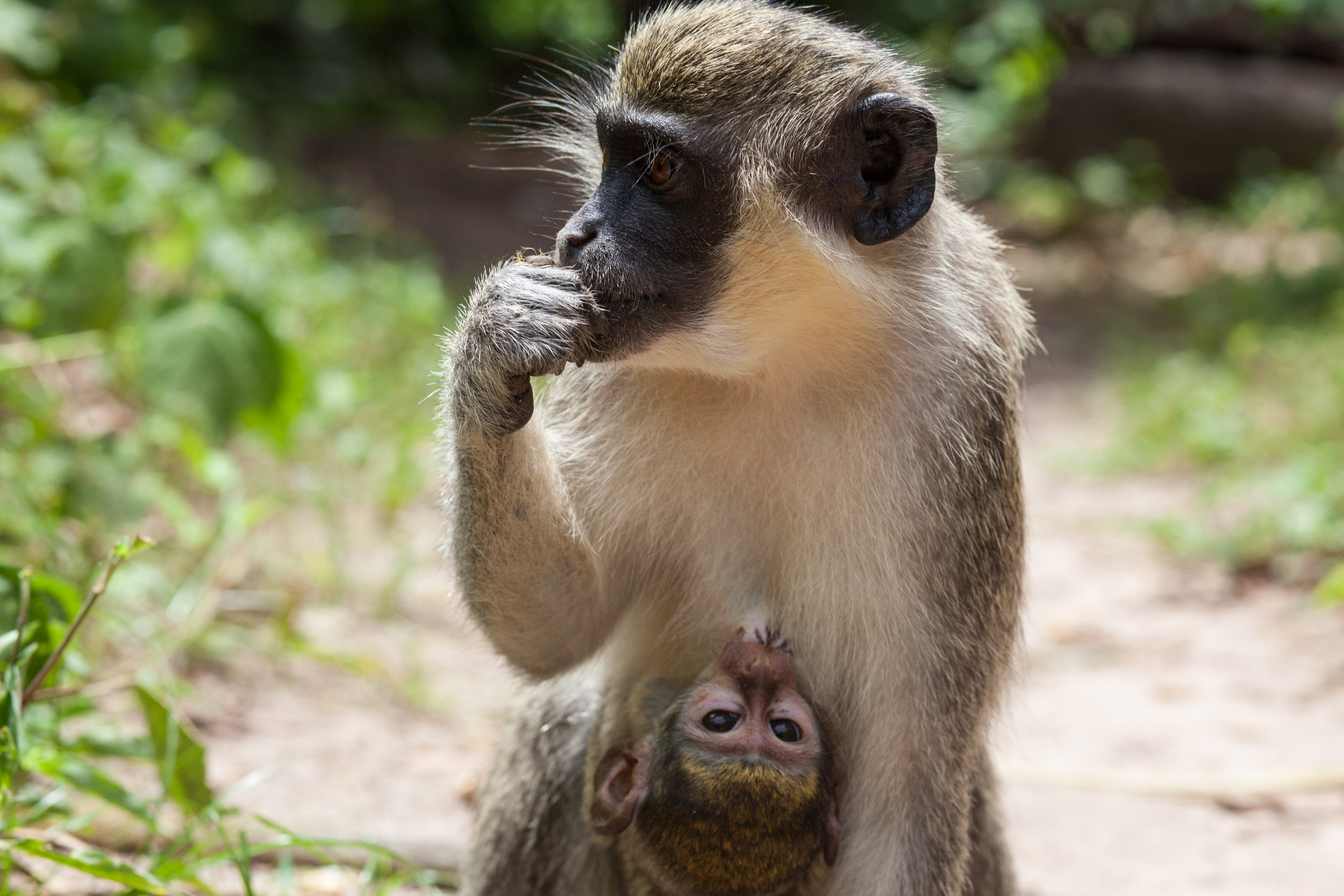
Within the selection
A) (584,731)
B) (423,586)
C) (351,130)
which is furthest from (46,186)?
(351,130)

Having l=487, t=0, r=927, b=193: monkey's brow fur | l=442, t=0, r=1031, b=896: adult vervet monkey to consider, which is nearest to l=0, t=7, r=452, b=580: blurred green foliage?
l=442, t=0, r=1031, b=896: adult vervet monkey

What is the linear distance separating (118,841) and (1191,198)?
44.0ft

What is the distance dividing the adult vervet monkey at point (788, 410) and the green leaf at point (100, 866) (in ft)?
2.70

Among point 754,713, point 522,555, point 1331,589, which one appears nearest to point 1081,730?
point 1331,589

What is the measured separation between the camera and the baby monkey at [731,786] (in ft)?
8.39

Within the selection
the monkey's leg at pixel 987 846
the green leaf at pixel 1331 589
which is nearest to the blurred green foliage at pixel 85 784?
the monkey's leg at pixel 987 846

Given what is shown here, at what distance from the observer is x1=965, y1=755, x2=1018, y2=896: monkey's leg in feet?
9.66

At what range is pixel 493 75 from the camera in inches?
636

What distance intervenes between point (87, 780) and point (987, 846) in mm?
2038

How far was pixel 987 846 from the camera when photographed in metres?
3.00

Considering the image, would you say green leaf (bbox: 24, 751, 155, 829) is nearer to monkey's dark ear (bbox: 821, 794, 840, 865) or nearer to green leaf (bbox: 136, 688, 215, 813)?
green leaf (bbox: 136, 688, 215, 813)

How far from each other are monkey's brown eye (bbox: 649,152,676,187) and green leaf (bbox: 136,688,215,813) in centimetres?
156

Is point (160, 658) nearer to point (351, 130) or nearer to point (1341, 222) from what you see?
point (1341, 222)

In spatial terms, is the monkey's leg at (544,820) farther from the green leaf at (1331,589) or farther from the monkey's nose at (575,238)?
the green leaf at (1331,589)
